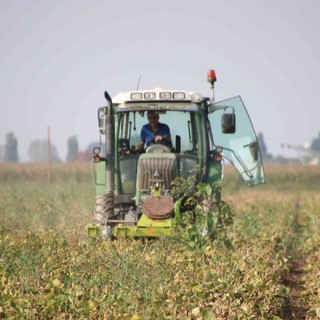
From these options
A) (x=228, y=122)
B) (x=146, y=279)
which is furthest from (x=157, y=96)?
(x=146, y=279)

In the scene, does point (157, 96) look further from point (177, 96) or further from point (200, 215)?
point (200, 215)

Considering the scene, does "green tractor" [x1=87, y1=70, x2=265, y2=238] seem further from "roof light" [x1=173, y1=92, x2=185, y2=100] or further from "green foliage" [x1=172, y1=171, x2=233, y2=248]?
"green foliage" [x1=172, y1=171, x2=233, y2=248]

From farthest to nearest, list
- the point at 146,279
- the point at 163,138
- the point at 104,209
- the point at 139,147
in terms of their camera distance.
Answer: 1. the point at 139,147
2. the point at 163,138
3. the point at 104,209
4. the point at 146,279

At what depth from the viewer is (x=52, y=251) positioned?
30.2 feet

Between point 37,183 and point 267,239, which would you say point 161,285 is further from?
point 37,183

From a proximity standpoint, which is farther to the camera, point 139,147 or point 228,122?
point 139,147

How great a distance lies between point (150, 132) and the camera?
1145 cm

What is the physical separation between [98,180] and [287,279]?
2688mm

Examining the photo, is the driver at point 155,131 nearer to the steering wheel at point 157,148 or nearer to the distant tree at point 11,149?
the steering wheel at point 157,148

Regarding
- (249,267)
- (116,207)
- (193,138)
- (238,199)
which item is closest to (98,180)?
(116,207)

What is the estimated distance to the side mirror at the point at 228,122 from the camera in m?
10.8

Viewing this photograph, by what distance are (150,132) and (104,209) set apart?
3.87ft

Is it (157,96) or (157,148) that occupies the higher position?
(157,96)

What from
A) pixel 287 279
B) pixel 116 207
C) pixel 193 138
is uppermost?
pixel 193 138
